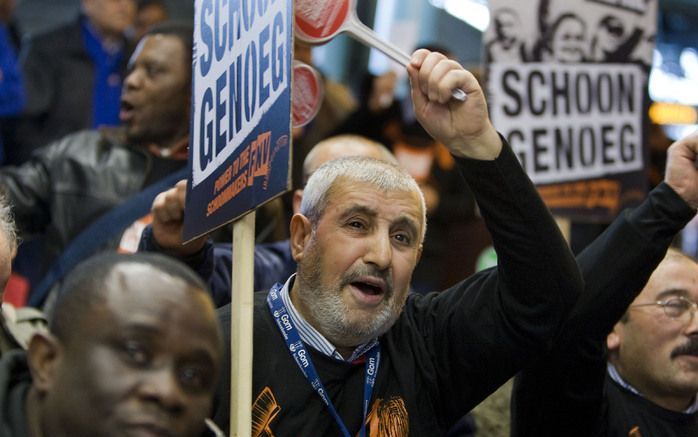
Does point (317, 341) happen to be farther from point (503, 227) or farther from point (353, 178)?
point (503, 227)

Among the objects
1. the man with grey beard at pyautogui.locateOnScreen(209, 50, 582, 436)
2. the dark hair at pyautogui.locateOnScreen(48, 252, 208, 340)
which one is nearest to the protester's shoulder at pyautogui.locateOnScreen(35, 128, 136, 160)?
the man with grey beard at pyautogui.locateOnScreen(209, 50, 582, 436)

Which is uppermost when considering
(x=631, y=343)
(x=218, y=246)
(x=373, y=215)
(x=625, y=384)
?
(x=373, y=215)

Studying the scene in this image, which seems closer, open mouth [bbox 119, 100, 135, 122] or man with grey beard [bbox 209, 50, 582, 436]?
man with grey beard [bbox 209, 50, 582, 436]

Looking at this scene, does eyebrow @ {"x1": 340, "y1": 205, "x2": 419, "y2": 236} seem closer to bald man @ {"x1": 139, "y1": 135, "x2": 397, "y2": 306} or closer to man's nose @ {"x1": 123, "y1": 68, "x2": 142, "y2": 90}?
bald man @ {"x1": 139, "y1": 135, "x2": 397, "y2": 306}

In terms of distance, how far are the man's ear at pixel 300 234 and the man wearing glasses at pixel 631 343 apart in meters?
0.80

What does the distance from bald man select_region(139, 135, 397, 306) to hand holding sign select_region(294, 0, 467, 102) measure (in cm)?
50

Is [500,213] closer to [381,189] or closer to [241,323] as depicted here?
[381,189]

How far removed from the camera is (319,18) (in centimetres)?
366

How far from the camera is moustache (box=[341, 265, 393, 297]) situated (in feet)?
11.5

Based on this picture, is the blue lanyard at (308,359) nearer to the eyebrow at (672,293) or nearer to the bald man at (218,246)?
the bald man at (218,246)

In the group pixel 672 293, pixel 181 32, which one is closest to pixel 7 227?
pixel 181 32

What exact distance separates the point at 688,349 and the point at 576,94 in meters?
1.66

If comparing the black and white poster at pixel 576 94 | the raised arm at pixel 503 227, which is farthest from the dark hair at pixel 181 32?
the raised arm at pixel 503 227

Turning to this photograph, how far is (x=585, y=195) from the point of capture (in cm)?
570
